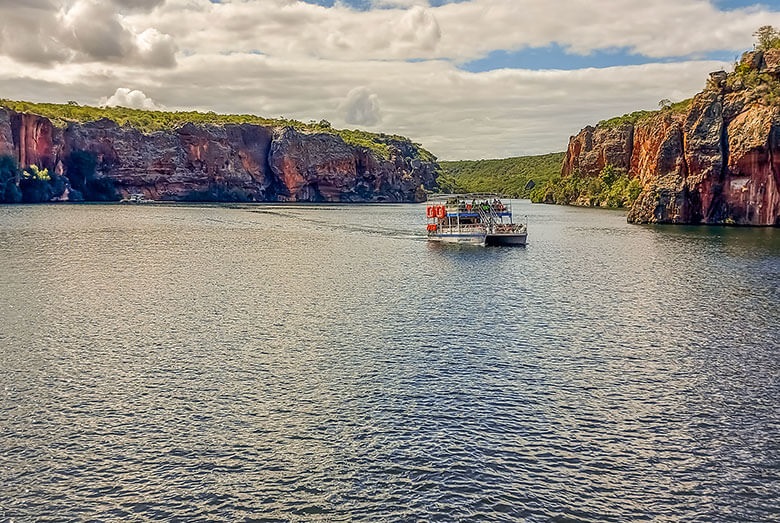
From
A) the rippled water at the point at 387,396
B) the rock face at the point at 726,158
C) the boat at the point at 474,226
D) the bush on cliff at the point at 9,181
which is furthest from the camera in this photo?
the bush on cliff at the point at 9,181

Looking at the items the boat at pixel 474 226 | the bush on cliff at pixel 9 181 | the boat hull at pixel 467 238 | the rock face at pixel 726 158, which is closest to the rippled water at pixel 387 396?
the boat at pixel 474 226

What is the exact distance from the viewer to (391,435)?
3077cm

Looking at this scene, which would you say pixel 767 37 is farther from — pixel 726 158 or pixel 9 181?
pixel 9 181

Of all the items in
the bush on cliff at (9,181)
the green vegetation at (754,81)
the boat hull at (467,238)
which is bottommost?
the boat hull at (467,238)

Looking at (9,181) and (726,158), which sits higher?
(726,158)

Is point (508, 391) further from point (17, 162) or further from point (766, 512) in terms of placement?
point (17, 162)

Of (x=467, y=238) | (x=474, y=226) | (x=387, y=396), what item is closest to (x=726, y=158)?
(x=474, y=226)

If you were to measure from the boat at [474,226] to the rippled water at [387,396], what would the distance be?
32.5 m

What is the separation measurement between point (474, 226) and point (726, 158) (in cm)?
5665

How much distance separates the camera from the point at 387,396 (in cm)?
3553

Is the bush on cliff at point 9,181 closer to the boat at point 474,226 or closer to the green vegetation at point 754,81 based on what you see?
the boat at point 474,226

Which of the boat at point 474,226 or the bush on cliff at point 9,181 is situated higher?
the bush on cliff at point 9,181

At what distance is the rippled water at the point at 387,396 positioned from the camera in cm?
2552

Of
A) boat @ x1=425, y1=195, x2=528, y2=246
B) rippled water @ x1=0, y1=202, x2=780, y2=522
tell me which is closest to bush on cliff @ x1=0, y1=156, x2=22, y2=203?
boat @ x1=425, y1=195, x2=528, y2=246
